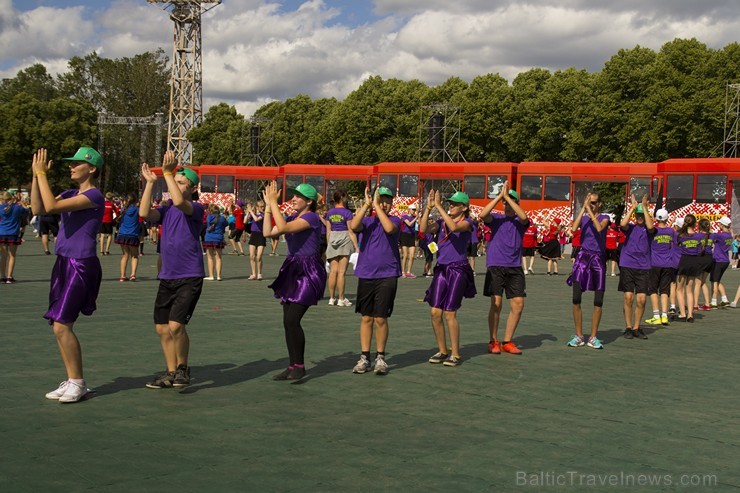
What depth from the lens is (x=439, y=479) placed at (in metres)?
4.91

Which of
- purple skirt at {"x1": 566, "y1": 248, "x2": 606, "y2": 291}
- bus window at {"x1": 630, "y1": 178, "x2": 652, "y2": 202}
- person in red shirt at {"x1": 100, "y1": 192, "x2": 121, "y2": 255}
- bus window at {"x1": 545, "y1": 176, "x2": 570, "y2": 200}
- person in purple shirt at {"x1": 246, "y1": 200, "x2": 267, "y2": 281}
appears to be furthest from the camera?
bus window at {"x1": 545, "y1": 176, "x2": 570, "y2": 200}

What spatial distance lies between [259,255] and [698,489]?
14788 mm

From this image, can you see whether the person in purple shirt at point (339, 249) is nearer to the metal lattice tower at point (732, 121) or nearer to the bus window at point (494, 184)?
the bus window at point (494, 184)

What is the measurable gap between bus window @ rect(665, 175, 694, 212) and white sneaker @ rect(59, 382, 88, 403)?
27.8m

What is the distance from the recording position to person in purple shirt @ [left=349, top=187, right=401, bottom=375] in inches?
321

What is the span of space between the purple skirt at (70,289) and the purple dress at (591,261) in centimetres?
607

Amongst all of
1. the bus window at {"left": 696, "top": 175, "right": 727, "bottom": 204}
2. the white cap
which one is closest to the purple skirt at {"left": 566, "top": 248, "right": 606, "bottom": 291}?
the white cap

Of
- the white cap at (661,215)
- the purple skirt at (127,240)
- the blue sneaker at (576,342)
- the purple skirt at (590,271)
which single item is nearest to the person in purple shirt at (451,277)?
the blue sneaker at (576,342)

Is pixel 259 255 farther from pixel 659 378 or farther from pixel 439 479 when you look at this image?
pixel 439 479

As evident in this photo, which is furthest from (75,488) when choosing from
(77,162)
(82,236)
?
(77,162)

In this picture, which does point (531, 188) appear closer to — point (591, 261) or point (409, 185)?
point (409, 185)

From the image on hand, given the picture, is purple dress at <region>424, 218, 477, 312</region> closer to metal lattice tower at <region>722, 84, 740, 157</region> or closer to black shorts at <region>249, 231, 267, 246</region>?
black shorts at <region>249, 231, 267, 246</region>

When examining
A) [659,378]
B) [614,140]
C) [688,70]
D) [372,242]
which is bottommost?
[659,378]

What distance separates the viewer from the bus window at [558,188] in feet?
111
